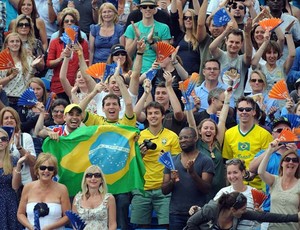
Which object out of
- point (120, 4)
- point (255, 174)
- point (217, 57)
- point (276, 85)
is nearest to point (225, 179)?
point (255, 174)

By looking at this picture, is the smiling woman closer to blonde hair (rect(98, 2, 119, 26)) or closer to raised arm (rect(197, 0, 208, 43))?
raised arm (rect(197, 0, 208, 43))

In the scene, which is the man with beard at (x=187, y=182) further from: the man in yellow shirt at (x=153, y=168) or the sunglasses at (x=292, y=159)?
the sunglasses at (x=292, y=159)

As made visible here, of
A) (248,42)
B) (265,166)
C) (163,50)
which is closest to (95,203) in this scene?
(265,166)

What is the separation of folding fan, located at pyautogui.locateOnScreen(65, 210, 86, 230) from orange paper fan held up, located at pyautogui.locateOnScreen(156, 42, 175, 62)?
3.88m

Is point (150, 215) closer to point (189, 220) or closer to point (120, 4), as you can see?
point (189, 220)

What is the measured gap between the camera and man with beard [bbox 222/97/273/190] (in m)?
19.3

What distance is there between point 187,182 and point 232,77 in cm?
311

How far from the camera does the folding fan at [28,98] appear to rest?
20094mm

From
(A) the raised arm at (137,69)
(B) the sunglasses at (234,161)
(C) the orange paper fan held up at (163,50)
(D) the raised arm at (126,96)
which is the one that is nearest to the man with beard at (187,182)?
(B) the sunglasses at (234,161)

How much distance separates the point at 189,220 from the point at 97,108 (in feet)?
13.0

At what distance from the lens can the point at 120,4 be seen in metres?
24.7

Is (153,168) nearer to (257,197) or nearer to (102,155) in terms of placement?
(102,155)

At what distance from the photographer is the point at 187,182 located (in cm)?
1847

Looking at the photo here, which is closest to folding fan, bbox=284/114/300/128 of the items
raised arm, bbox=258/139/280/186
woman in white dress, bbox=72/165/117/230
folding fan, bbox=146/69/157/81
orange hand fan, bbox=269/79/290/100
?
orange hand fan, bbox=269/79/290/100
